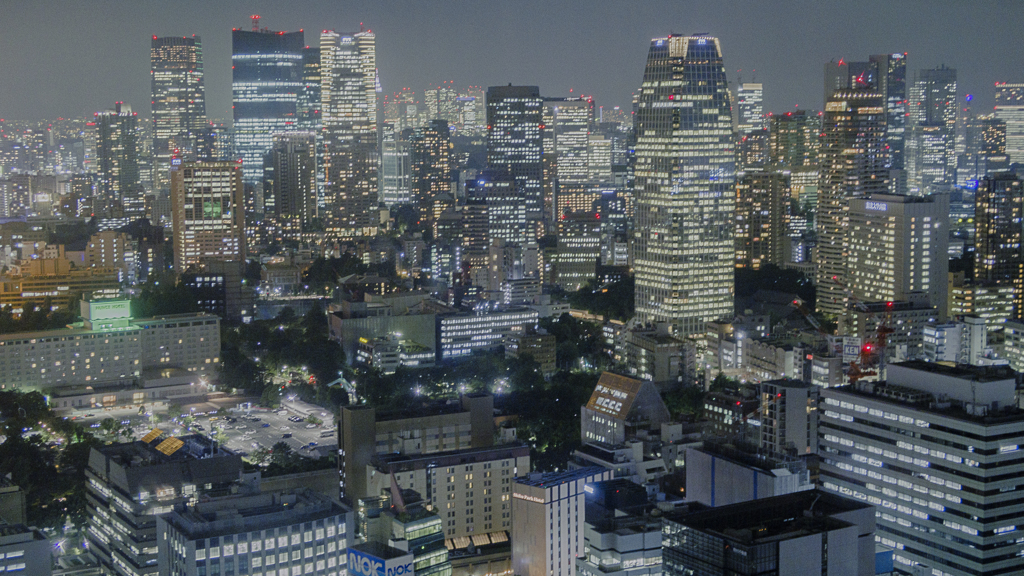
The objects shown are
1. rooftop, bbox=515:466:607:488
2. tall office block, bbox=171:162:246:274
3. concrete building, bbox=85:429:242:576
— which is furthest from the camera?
tall office block, bbox=171:162:246:274

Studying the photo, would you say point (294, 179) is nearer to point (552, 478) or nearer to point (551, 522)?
point (552, 478)

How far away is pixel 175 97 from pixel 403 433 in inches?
2523

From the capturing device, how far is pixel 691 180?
39.3 m

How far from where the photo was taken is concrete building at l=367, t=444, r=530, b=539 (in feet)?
73.6

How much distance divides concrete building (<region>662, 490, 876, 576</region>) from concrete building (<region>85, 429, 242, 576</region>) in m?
9.36

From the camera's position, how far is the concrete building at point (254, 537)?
15430 millimetres

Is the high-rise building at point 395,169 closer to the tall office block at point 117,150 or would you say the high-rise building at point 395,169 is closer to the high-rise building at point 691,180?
the tall office block at point 117,150

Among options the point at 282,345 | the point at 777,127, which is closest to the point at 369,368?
the point at 282,345

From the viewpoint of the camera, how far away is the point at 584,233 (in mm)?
52219

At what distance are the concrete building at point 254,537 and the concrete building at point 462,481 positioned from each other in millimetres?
5566

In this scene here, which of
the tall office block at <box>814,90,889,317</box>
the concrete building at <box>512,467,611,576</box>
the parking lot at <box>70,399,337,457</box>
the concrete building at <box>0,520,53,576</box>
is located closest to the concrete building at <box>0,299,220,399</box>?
the parking lot at <box>70,399,337,457</box>

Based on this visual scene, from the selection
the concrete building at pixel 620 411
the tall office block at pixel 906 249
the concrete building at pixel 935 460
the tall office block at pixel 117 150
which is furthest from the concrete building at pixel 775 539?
the tall office block at pixel 117 150

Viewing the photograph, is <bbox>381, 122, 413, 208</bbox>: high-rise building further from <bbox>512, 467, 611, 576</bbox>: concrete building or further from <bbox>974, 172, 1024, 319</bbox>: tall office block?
<bbox>512, 467, 611, 576</bbox>: concrete building

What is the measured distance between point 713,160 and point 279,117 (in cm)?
4785
